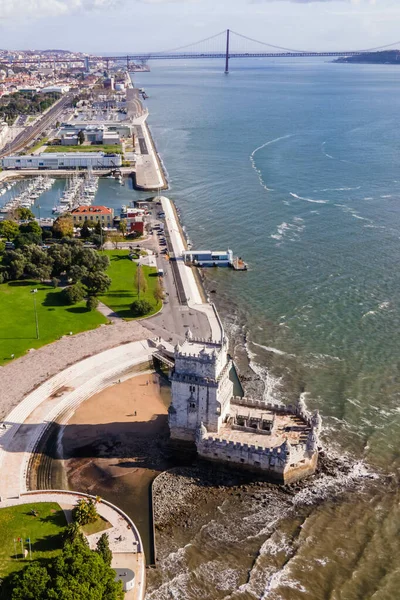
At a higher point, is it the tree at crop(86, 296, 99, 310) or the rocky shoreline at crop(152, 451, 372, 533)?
the tree at crop(86, 296, 99, 310)

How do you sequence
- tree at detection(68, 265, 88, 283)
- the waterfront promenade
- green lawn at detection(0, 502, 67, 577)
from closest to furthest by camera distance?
green lawn at detection(0, 502, 67, 577) < tree at detection(68, 265, 88, 283) < the waterfront promenade

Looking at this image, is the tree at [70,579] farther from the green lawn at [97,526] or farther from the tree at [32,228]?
the tree at [32,228]

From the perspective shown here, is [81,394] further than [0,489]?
Yes

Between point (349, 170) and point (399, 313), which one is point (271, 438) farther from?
point (349, 170)

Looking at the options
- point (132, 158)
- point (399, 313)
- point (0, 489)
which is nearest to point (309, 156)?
point (132, 158)

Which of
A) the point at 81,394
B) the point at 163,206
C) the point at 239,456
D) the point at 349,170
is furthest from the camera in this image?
the point at 349,170

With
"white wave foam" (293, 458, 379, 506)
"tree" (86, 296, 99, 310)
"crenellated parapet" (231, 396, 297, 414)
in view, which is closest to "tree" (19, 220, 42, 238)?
"tree" (86, 296, 99, 310)

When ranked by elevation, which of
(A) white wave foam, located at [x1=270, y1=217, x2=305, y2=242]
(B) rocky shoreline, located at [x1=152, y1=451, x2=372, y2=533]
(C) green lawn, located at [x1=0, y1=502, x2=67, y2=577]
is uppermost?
(A) white wave foam, located at [x1=270, y1=217, x2=305, y2=242]

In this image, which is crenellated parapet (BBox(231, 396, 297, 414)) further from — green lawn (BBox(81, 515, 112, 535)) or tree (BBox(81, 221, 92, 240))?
tree (BBox(81, 221, 92, 240))
